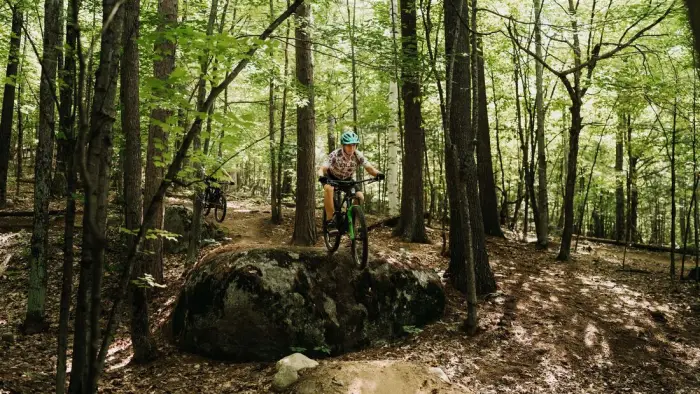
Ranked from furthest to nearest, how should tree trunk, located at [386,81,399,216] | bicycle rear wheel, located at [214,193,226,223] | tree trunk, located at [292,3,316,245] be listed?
tree trunk, located at [386,81,399,216]
bicycle rear wheel, located at [214,193,226,223]
tree trunk, located at [292,3,316,245]

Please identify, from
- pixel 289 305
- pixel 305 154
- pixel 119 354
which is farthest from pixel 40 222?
pixel 305 154

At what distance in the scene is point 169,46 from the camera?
8.27 meters

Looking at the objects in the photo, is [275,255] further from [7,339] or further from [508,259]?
[508,259]

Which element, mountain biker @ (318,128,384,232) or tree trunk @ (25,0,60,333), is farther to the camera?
tree trunk @ (25,0,60,333)

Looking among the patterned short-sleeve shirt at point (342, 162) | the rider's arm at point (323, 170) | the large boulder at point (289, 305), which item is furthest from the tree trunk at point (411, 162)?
the rider's arm at point (323, 170)

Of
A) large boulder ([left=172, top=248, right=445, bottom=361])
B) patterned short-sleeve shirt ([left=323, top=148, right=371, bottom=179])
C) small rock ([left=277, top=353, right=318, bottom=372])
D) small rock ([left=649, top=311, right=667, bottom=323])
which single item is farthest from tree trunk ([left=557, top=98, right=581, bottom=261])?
small rock ([left=277, top=353, right=318, bottom=372])

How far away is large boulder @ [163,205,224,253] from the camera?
37.2ft

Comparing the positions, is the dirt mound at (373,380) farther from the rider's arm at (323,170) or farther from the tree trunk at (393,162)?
the tree trunk at (393,162)

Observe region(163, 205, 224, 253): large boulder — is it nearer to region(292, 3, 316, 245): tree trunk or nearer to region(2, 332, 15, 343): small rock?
region(292, 3, 316, 245): tree trunk

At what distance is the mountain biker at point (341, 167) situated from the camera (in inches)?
257

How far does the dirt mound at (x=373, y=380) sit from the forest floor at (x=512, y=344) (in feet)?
0.49

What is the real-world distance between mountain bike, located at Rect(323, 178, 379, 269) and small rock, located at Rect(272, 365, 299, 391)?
6.76 ft

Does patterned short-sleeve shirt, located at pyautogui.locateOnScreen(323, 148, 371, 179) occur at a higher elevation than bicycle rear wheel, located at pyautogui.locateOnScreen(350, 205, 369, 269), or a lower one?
higher

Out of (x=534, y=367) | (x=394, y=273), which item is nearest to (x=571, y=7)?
(x=394, y=273)
